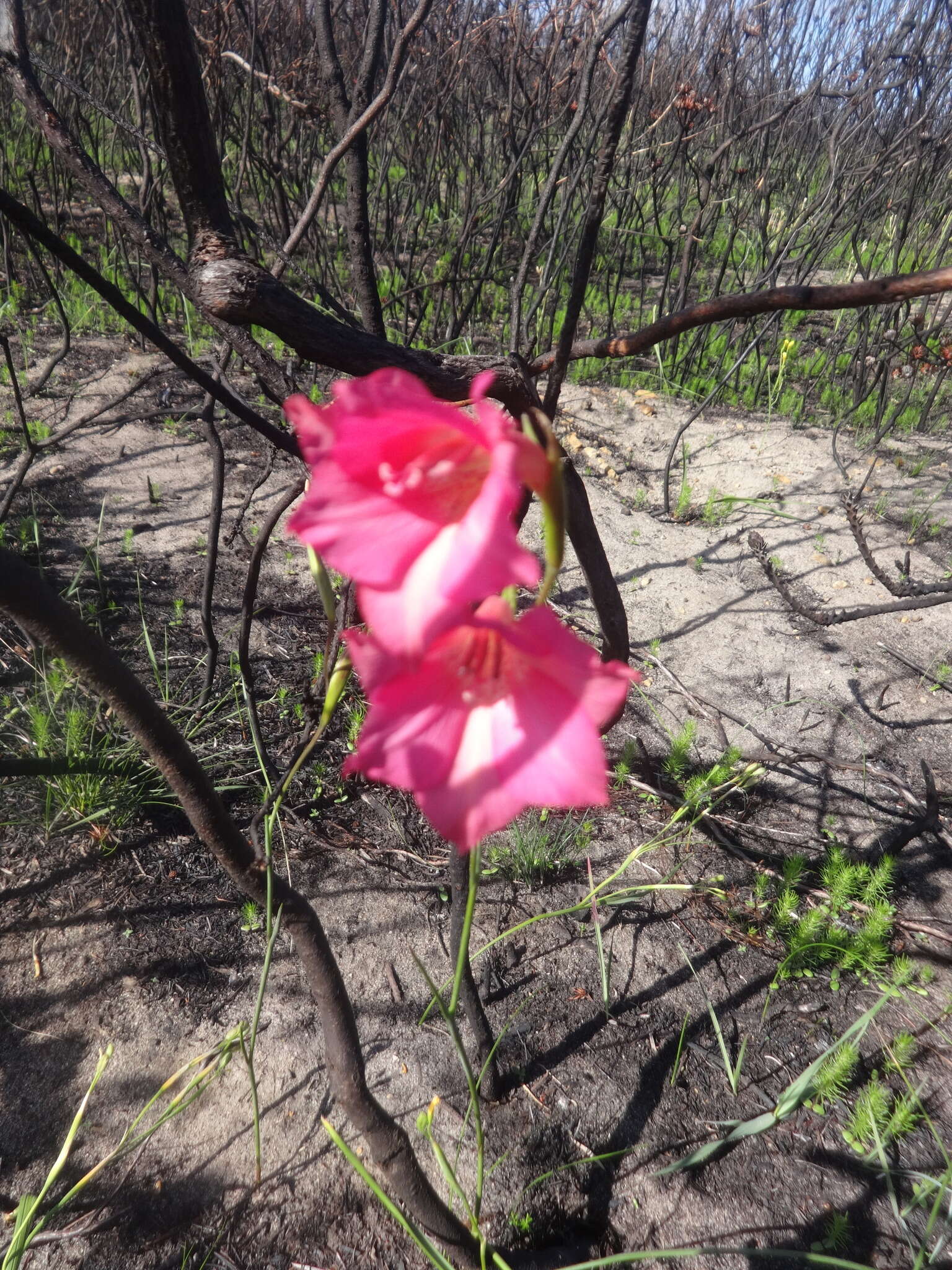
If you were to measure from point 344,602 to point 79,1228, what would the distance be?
1045 millimetres

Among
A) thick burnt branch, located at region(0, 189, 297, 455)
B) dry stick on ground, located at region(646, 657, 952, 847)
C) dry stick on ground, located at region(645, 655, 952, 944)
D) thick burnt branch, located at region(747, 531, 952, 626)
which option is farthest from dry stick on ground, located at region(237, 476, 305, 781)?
thick burnt branch, located at region(747, 531, 952, 626)

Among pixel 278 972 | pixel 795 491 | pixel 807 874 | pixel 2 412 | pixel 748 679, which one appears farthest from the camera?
pixel 795 491

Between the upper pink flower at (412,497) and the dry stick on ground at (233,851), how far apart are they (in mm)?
308

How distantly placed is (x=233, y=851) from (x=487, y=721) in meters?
0.52

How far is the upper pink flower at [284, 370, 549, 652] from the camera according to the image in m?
0.33

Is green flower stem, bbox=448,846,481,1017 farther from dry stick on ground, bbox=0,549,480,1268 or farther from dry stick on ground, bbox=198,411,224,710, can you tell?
dry stick on ground, bbox=198,411,224,710

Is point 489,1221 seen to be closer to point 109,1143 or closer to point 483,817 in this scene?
point 109,1143

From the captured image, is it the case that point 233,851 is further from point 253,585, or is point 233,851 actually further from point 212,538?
point 212,538

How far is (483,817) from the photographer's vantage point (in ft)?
1.36

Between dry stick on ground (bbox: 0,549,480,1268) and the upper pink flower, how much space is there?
12.1 inches

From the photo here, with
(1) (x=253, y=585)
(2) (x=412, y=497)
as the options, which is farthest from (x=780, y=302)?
(1) (x=253, y=585)

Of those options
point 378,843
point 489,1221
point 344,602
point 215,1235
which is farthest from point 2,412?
point 489,1221

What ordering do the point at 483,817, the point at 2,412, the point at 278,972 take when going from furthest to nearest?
the point at 2,412
the point at 278,972
the point at 483,817

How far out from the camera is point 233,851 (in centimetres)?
82
